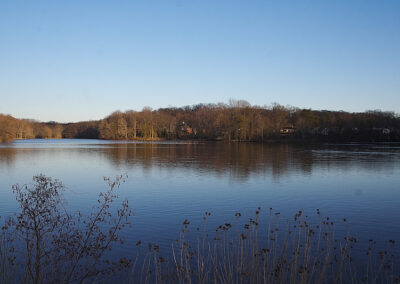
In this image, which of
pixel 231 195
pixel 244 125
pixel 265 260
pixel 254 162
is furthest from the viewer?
pixel 244 125

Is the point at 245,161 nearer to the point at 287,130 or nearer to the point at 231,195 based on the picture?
the point at 231,195

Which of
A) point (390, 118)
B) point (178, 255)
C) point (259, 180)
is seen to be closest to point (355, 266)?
point (178, 255)

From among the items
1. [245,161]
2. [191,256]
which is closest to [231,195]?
[191,256]

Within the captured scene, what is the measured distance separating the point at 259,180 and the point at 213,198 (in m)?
6.22

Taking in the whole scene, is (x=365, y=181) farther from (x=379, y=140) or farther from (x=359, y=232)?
(x=379, y=140)

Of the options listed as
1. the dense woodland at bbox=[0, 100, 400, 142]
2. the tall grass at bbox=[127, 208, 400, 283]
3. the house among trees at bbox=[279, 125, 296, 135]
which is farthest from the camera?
the house among trees at bbox=[279, 125, 296, 135]

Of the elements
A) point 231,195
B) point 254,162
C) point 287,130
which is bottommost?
point 231,195

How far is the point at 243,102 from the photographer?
9875 cm

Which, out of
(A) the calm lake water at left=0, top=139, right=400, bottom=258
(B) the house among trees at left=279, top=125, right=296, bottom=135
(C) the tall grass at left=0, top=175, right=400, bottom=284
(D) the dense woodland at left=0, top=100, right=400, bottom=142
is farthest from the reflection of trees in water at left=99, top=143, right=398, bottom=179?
(B) the house among trees at left=279, top=125, right=296, bottom=135

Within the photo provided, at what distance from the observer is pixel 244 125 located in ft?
292

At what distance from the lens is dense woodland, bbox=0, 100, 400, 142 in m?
90.9

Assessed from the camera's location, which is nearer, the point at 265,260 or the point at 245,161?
the point at 265,260

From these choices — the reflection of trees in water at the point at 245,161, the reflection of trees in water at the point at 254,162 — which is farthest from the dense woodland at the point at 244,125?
the reflection of trees in water at the point at 254,162

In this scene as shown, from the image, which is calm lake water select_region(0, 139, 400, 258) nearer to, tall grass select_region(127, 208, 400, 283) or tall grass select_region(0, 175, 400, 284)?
tall grass select_region(0, 175, 400, 284)
